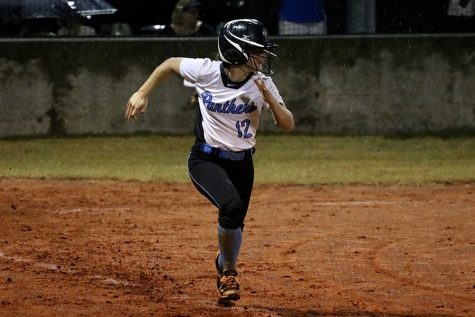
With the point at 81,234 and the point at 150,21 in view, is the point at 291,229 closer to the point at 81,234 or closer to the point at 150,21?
the point at 81,234

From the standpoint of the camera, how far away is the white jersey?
7.23 metres

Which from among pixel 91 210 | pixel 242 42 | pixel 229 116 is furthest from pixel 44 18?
pixel 242 42

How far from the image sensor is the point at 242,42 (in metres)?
7.07

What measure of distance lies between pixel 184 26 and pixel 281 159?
284cm

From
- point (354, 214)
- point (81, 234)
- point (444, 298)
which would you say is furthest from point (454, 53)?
point (444, 298)

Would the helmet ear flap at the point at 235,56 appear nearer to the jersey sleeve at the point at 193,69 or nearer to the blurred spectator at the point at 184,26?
the jersey sleeve at the point at 193,69

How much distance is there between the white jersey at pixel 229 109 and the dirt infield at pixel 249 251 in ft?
3.45

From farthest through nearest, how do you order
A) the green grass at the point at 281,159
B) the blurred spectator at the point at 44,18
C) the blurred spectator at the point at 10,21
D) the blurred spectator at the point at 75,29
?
the blurred spectator at the point at 75,29
the blurred spectator at the point at 10,21
the blurred spectator at the point at 44,18
the green grass at the point at 281,159

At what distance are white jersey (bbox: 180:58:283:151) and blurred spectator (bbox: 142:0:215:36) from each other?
10024 millimetres

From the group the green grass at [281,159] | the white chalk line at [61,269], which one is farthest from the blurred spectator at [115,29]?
the white chalk line at [61,269]

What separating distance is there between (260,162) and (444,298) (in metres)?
8.56

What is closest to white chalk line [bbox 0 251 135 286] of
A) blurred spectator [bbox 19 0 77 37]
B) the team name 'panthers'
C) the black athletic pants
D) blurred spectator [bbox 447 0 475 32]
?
the black athletic pants

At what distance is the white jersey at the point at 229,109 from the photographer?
7.23 meters

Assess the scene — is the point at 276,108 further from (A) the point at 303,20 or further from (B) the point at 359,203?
(A) the point at 303,20
